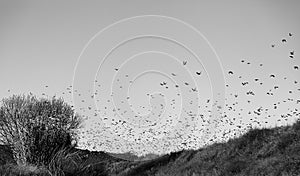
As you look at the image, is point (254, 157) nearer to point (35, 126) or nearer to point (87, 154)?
point (87, 154)

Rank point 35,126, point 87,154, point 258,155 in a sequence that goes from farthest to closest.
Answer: point 35,126 < point 87,154 < point 258,155

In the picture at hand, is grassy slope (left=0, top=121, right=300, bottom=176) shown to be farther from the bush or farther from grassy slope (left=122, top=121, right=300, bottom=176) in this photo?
the bush

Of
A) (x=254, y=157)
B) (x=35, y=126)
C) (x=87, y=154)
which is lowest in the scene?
(x=254, y=157)

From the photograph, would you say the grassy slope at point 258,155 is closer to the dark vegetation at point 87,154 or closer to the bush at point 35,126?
the dark vegetation at point 87,154

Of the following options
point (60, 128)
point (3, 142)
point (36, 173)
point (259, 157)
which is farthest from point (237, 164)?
point (3, 142)

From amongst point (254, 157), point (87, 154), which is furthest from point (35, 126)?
point (254, 157)

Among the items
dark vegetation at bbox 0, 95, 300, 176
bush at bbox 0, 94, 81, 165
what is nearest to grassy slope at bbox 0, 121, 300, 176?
dark vegetation at bbox 0, 95, 300, 176

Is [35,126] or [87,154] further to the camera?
[35,126]

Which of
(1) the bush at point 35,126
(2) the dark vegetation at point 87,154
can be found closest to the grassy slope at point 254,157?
(2) the dark vegetation at point 87,154

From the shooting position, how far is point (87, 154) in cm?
1848

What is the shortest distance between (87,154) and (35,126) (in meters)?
8.99

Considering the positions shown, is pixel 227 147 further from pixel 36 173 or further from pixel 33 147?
pixel 33 147

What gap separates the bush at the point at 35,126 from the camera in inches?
928

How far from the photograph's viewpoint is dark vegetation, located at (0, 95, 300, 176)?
947 centimetres
